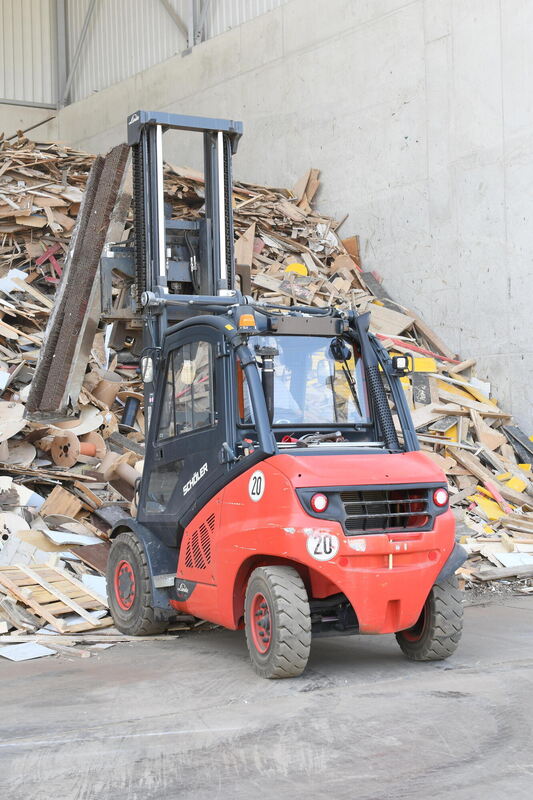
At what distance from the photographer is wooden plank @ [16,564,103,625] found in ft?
26.2

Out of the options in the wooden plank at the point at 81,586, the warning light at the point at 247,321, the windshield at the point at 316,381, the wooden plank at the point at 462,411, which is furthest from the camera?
the wooden plank at the point at 462,411

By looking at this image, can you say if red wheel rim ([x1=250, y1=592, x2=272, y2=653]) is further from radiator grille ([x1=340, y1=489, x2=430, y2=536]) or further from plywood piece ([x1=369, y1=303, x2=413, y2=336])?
plywood piece ([x1=369, y1=303, x2=413, y2=336])

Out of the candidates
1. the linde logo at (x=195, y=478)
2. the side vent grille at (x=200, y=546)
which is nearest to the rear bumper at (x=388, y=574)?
the side vent grille at (x=200, y=546)

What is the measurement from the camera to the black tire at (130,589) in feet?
24.5

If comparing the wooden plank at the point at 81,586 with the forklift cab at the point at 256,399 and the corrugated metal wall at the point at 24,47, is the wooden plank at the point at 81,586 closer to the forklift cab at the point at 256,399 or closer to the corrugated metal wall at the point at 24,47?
the forklift cab at the point at 256,399

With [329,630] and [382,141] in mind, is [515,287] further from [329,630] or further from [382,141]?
[329,630]

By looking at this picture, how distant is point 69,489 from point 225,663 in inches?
159

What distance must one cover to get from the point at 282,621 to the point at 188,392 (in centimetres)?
195

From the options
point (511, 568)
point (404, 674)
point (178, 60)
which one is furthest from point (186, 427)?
point (178, 60)

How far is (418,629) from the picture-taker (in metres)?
6.81

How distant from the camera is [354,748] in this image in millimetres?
4836

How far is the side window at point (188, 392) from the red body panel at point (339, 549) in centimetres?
67

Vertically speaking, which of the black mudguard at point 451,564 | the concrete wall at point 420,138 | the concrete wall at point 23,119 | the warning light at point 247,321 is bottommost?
the black mudguard at point 451,564

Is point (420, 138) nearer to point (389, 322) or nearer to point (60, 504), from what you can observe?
point (389, 322)
